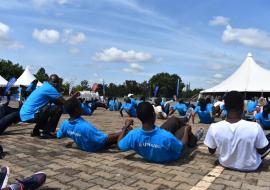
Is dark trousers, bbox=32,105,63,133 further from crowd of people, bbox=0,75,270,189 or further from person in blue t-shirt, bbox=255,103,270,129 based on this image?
person in blue t-shirt, bbox=255,103,270,129

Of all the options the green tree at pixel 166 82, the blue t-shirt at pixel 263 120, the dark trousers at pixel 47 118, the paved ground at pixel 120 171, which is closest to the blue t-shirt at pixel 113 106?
the blue t-shirt at pixel 263 120

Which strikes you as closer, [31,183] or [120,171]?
[31,183]

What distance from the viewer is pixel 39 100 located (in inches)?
321

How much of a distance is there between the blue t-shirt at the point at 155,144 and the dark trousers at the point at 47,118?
3290 millimetres

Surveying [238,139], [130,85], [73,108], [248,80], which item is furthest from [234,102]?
[130,85]

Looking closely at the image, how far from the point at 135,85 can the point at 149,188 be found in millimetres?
95180

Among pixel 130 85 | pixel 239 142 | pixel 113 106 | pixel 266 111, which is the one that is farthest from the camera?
pixel 130 85

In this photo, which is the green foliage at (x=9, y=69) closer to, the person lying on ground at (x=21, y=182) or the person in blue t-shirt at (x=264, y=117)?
the person in blue t-shirt at (x=264, y=117)

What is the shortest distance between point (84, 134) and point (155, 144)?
58.1 inches

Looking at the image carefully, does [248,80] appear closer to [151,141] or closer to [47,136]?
[47,136]

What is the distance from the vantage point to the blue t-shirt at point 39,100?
8039 mm

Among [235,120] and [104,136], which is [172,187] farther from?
[104,136]

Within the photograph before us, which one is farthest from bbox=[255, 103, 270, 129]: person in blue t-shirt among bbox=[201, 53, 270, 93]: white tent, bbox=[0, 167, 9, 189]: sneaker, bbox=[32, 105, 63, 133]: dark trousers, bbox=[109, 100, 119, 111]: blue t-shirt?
bbox=[201, 53, 270, 93]: white tent

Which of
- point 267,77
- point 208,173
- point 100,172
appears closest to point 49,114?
point 100,172
